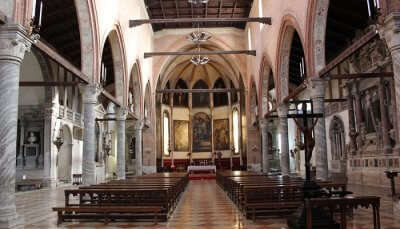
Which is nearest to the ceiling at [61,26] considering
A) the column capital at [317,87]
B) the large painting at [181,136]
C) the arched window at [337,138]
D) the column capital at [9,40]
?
the column capital at [9,40]

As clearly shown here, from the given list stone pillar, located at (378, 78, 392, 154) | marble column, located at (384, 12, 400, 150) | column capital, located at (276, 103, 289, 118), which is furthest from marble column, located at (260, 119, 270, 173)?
marble column, located at (384, 12, 400, 150)

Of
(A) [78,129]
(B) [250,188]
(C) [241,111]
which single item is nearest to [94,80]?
(B) [250,188]

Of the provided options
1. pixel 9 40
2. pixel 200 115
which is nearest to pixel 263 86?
pixel 200 115

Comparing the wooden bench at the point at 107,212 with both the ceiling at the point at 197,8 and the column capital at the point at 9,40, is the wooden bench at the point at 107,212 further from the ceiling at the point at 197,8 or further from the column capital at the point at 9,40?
the ceiling at the point at 197,8

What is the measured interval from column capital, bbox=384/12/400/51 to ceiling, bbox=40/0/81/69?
12.9 m

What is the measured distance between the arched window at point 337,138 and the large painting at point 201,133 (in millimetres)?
17253

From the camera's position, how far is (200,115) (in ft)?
130

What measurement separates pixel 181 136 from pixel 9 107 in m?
31.6

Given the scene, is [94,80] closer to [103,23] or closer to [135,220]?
[103,23]

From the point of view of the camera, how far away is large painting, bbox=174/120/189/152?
38594 mm

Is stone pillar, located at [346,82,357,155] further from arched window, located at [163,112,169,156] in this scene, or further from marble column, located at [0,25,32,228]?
arched window, located at [163,112,169,156]

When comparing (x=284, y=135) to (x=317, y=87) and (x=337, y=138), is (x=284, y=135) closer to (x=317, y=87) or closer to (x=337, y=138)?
(x=337, y=138)

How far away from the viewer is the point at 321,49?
1269cm

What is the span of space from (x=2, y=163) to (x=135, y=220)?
302cm
